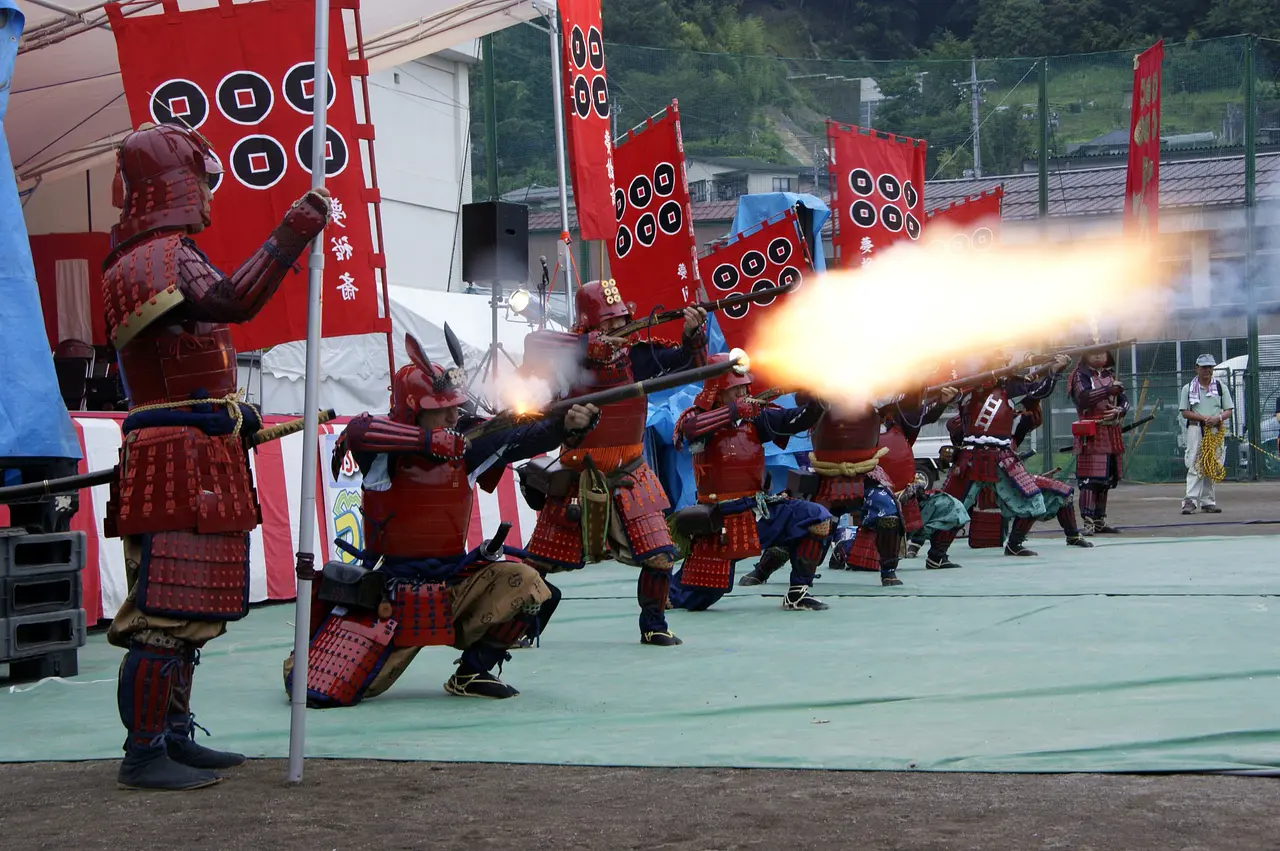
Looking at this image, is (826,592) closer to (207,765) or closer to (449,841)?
(207,765)

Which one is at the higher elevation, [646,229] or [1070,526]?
[646,229]

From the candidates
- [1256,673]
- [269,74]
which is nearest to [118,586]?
[269,74]

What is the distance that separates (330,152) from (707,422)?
13.7 ft

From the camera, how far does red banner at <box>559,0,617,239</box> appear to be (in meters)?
10.4

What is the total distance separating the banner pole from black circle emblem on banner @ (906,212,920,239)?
735 cm

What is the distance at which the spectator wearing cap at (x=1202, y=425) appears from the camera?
1788 centimetres

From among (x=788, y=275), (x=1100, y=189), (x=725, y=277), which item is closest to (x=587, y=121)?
(x=725, y=277)

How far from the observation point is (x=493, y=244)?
1459 centimetres

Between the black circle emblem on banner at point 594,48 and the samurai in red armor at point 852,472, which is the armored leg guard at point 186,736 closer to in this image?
the samurai in red armor at point 852,472

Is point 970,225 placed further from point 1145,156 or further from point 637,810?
point 637,810

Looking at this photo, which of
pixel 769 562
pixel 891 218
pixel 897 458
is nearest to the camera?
pixel 769 562

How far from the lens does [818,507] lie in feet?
32.0

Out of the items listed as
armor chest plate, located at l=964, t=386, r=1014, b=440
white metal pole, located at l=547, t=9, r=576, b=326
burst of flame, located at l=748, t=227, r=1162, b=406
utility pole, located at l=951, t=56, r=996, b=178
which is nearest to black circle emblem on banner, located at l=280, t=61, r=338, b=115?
burst of flame, located at l=748, t=227, r=1162, b=406

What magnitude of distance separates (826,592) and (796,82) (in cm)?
1435
